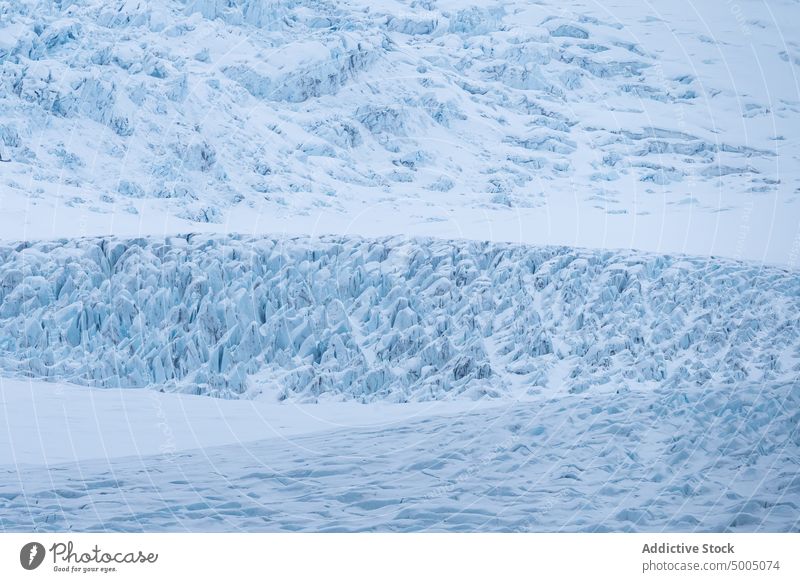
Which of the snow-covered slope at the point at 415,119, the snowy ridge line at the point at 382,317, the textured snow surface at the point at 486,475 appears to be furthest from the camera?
the snow-covered slope at the point at 415,119

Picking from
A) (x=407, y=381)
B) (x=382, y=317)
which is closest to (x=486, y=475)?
(x=407, y=381)

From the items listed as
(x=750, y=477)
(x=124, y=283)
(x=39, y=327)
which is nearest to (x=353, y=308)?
(x=124, y=283)

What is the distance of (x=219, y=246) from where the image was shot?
12.5ft

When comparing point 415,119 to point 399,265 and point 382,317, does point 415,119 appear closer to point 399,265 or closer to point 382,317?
point 399,265

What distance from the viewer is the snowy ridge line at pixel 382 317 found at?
3.67m

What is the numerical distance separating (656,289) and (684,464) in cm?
70

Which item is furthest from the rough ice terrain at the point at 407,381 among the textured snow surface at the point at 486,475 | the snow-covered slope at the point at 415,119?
the snow-covered slope at the point at 415,119

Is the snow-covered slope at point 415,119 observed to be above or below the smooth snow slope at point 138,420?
above

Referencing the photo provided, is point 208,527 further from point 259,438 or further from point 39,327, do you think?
point 39,327

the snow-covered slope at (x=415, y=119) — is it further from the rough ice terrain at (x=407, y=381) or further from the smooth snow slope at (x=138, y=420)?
the smooth snow slope at (x=138, y=420)

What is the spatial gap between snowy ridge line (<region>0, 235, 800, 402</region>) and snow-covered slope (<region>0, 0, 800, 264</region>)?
118 millimetres

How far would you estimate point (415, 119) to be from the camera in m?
4.10

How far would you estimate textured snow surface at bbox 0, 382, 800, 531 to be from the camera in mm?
3520

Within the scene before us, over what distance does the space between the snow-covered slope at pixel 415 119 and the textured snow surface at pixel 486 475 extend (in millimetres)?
705
